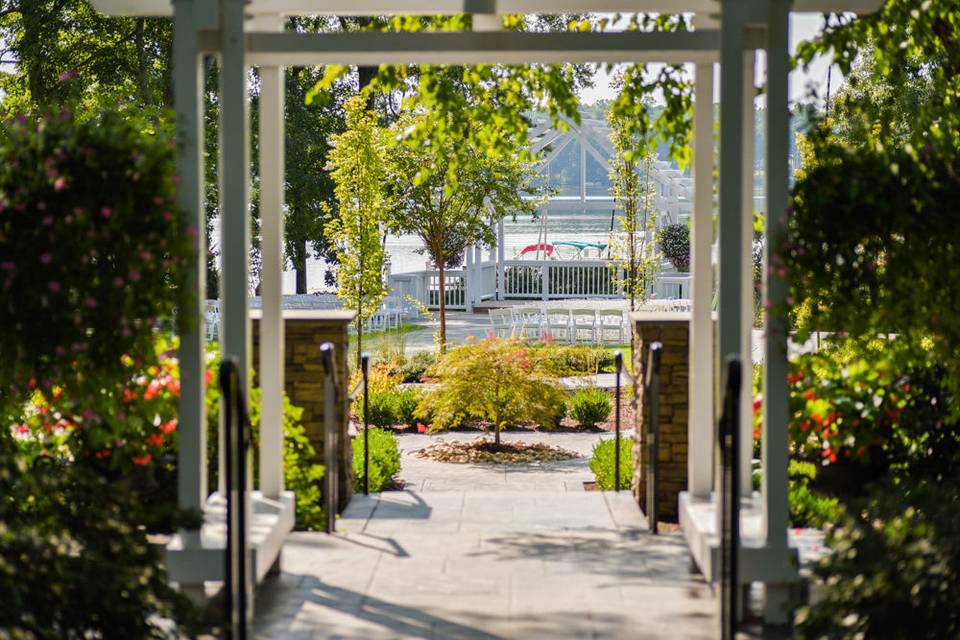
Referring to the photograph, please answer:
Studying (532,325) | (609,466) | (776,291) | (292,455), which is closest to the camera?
(776,291)

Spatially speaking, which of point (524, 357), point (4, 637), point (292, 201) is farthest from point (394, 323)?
point (4, 637)

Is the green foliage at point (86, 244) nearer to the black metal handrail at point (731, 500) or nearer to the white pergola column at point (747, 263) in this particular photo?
the black metal handrail at point (731, 500)

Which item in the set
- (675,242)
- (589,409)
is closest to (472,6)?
(589,409)

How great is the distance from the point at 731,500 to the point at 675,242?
Result: 19630 millimetres

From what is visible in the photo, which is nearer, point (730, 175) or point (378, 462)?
point (730, 175)

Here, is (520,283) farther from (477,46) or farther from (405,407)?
(477,46)

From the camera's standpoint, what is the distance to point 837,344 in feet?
15.9

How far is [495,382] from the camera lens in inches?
404

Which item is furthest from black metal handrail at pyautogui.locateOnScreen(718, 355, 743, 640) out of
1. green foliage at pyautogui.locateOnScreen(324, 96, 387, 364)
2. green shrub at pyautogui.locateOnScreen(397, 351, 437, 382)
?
green shrub at pyautogui.locateOnScreen(397, 351, 437, 382)

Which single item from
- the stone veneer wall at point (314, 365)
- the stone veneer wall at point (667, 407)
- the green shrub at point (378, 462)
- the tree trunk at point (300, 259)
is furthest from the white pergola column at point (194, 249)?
the tree trunk at point (300, 259)

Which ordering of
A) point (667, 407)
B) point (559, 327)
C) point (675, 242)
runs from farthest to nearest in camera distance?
point (675, 242) → point (559, 327) → point (667, 407)

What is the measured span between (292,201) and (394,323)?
2.73 metres

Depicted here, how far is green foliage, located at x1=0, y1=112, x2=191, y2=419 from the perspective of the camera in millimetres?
4316

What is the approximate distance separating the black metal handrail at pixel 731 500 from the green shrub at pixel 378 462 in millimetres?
4273
